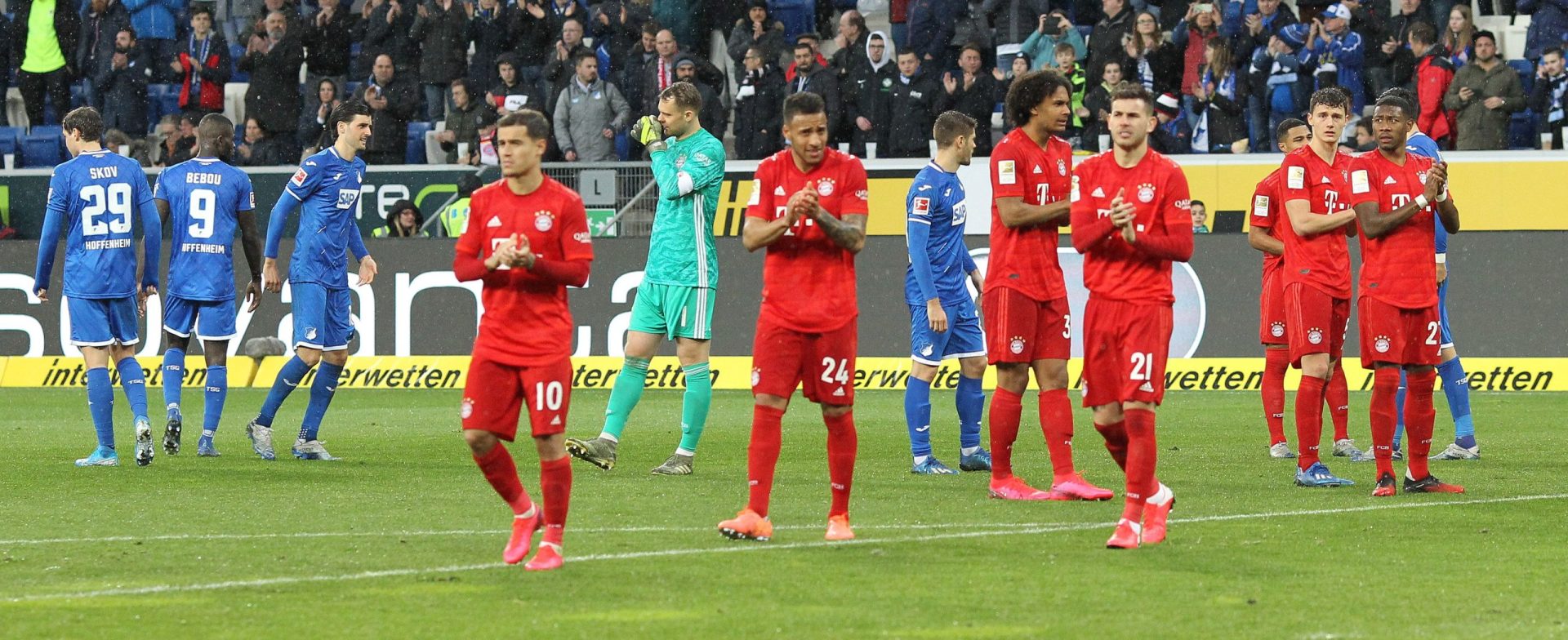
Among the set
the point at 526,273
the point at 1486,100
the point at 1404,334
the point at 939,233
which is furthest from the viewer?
the point at 1486,100

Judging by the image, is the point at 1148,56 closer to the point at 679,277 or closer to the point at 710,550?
the point at 679,277

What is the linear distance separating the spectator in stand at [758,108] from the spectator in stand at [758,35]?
0.84ft

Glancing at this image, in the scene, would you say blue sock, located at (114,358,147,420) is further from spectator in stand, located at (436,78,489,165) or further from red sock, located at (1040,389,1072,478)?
spectator in stand, located at (436,78,489,165)

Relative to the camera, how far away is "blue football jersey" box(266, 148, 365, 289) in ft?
42.7

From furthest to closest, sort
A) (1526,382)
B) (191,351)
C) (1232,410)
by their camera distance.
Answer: (191,351)
(1526,382)
(1232,410)

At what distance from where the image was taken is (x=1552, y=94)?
22016 mm

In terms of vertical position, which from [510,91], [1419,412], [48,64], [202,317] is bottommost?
[1419,412]

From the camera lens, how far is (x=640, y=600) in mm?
6969

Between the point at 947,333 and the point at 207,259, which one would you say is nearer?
the point at 947,333

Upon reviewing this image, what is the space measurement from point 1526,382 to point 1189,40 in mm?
6070

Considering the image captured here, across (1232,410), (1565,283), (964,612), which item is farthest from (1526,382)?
(964,612)

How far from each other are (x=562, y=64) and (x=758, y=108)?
2864 millimetres

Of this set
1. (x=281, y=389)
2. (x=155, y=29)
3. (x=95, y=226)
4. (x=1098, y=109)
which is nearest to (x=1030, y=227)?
(x=281, y=389)

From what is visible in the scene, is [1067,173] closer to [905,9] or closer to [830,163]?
[830,163]
